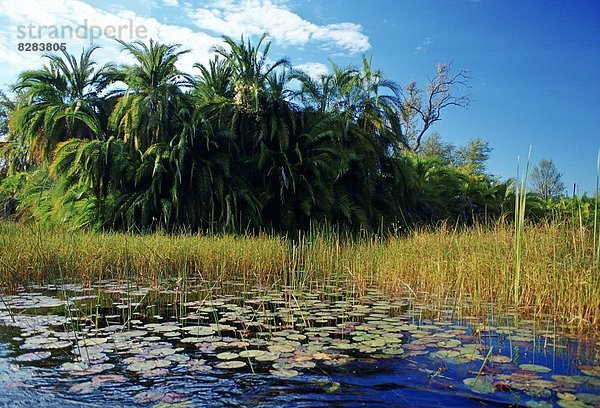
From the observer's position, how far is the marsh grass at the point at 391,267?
349 centimetres

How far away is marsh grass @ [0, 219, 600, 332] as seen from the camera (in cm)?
349

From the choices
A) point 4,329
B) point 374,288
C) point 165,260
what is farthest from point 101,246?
point 374,288

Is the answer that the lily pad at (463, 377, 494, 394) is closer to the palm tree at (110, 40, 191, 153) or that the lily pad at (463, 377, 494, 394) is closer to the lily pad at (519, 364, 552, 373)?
the lily pad at (519, 364, 552, 373)

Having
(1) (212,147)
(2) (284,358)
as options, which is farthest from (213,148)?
(2) (284,358)

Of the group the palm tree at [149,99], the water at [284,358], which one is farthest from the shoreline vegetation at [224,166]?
the water at [284,358]

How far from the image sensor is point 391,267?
510cm

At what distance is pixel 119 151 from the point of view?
852 cm

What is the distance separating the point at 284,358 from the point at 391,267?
2.95m

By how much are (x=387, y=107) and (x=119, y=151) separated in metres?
5.87

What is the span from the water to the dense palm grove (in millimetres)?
4743

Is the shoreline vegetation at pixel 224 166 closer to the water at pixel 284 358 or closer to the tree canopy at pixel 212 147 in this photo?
the tree canopy at pixel 212 147

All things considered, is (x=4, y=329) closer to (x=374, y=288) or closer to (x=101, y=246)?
(x=101, y=246)

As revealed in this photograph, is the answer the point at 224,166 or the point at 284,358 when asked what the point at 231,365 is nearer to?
the point at 284,358

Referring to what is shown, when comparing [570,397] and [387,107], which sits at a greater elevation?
[387,107]
